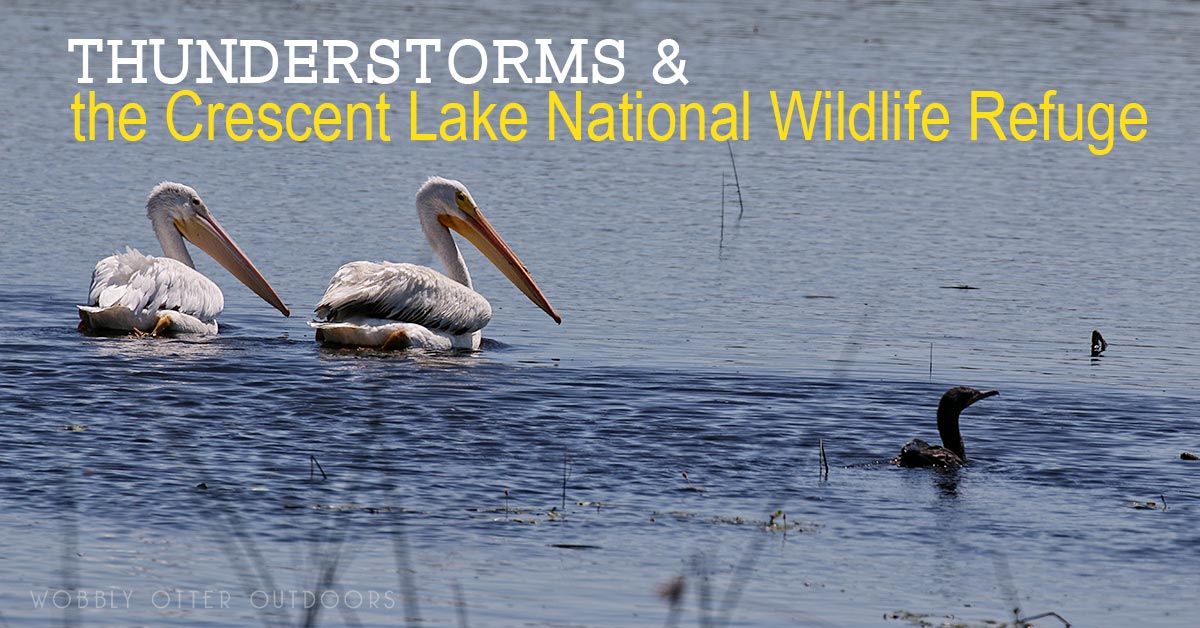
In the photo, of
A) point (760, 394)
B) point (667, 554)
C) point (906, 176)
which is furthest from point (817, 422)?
point (906, 176)

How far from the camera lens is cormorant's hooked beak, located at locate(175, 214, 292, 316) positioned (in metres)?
12.6

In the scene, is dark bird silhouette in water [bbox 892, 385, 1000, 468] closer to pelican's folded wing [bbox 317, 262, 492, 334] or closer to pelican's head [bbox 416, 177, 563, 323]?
pelican's folded wing [bbox 317, 262, 492, 334]

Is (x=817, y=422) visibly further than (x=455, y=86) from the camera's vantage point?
No

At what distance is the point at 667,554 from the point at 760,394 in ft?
10.7

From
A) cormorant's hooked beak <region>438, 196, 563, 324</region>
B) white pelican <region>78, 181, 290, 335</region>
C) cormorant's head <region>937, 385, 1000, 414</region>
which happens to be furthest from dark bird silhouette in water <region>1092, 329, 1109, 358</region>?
white pelican <region>78, 181, 290, 335</region>

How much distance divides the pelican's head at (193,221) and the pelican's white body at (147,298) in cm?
96

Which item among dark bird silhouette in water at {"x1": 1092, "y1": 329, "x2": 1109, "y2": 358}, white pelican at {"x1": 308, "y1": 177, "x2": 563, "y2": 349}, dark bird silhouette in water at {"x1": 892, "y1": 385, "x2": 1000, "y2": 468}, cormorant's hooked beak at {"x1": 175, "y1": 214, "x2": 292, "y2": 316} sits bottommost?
dark bird silhouette in water at {"x1": 892, "y1": 385, "x2": 1000, "y2": 468}

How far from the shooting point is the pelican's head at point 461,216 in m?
13.3

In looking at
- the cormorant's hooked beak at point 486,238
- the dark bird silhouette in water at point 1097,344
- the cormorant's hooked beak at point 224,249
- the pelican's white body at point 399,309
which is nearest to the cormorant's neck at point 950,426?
the dark bird silhouette in water at point 1097,344

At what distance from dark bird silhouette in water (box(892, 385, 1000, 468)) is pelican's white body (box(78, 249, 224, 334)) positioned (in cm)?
445

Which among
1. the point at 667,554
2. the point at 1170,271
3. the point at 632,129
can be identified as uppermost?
the point at 632,129

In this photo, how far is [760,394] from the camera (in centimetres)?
1042

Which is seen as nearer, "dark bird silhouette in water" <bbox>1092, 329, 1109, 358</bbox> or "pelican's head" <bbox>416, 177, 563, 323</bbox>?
"dark bird silhouette in water" <bbox>1092, 329, 1109, 358</bbox>

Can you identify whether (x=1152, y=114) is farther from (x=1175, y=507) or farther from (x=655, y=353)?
(x=1175, y=507)
